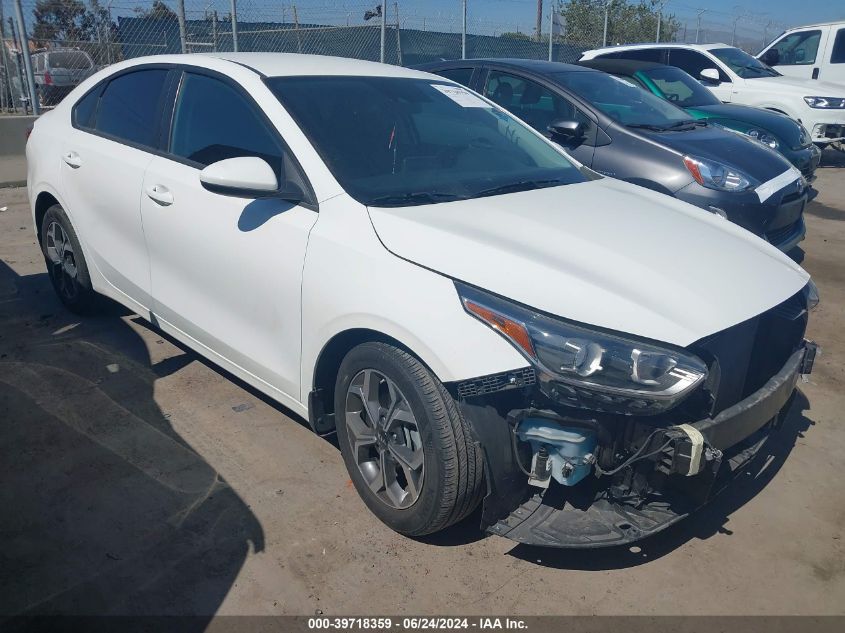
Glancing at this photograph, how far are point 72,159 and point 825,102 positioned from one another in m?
10.3

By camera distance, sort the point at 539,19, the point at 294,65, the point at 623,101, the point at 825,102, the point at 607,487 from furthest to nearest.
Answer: the point at 539,19
the point at 825,102
the point at 623,101
the point at 294,65
the point at 607,487

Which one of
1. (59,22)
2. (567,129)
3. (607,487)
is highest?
(59,22)

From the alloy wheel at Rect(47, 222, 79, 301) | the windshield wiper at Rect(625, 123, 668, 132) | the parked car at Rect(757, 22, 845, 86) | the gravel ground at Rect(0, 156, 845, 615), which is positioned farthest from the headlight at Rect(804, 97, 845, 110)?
the alloy wheel at Rect(47, 222, 79, 301)

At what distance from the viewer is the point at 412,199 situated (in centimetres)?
300

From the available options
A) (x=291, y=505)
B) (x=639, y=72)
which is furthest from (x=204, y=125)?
(x=639, y=72)

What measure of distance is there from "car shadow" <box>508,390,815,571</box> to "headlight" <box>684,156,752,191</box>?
2807mm

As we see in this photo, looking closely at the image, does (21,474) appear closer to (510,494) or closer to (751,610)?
(510,494)

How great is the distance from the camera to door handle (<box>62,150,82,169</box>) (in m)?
4.34

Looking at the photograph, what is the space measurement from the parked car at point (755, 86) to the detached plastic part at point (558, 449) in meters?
9.28

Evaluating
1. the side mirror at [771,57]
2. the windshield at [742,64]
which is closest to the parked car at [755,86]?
the windshield at [742,64]

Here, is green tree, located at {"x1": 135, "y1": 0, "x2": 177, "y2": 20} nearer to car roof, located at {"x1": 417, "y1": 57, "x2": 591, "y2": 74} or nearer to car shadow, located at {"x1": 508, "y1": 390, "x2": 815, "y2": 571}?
car roof, located at {"x1": 417, "y1": 57, "x2": 591, "y2": 74}

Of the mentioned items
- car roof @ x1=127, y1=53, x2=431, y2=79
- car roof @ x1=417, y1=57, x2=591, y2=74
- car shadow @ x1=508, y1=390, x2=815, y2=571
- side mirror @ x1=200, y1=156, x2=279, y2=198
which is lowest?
car shadow @ x1=508, y1=390, x2=815, y2=571

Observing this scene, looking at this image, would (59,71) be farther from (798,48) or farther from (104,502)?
(798,48)

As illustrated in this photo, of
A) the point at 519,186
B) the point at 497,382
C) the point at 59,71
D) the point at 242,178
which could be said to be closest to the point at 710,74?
the point at 519,186
